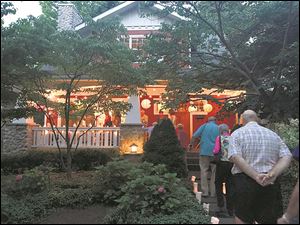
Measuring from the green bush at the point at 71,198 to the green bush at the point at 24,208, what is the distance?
210mm

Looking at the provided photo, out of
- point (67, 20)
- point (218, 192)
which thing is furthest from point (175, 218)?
point (67, 20)

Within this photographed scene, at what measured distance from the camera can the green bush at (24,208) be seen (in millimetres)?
4625

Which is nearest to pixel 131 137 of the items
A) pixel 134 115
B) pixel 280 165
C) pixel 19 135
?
pixel 134 115

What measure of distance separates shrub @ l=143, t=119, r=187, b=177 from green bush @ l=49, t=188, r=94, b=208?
203 cm

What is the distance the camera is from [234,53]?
25.5 ft

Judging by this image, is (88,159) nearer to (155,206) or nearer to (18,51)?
(18,51)

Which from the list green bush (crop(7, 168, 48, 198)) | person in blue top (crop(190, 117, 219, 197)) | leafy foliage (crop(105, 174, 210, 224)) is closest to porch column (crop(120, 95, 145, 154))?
person in blue top (crop(190, 117, 219, 197))

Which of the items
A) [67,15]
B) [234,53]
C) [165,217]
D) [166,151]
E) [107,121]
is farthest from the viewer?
[67,15]

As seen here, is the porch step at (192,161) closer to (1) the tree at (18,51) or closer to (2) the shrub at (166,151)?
(2) the shrub at (166,151)

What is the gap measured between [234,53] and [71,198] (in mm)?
4549

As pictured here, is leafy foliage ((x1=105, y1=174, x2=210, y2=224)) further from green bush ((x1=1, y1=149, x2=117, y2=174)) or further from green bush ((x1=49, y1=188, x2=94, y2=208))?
green bush ((x1=1, y1=149, x2=117, y2=174))

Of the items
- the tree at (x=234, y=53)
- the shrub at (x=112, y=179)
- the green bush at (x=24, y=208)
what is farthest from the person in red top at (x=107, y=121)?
the green bush at (x=24, y=208)

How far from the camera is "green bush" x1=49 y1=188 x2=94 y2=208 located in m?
6.73

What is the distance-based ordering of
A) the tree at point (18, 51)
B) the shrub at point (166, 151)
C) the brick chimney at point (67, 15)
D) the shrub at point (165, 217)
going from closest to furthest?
the shrub at point (165, 217)
the tree at point (18, 51)
the shrub at point (166, 151)
the brick chimney at point (67, 15)
